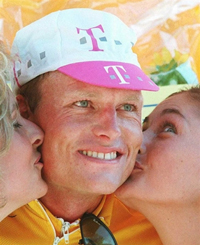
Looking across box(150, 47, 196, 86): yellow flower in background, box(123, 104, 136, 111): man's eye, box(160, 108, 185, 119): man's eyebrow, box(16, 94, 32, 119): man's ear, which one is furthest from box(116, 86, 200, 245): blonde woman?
box(150, 47, 196, 86): yellow flower in background

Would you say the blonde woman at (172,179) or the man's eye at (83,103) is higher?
the man's eye at (83,103)

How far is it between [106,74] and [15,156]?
400mm

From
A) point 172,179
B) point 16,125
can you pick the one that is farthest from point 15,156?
point 172,179

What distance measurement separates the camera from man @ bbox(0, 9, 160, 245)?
5.13 ft

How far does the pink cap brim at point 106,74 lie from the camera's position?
1538mm

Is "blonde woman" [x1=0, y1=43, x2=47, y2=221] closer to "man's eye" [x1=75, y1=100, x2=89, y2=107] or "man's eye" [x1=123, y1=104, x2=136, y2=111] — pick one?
"man's eye" [x1=75, y1=100, x2=89, y2=107]

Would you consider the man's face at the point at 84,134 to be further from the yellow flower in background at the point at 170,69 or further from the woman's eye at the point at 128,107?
the yellow flower in background at the point at 170,69

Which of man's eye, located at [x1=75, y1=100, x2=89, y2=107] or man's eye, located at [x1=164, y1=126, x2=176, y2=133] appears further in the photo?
man's eye, located at [x1=164, y1=126, x2=176, y2=133]

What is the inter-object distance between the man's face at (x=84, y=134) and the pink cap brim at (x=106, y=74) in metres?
0.04

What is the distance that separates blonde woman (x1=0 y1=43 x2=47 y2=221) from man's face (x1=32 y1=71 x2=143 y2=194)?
65mm

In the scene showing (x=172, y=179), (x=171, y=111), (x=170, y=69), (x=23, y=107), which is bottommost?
(x=170, y=69)

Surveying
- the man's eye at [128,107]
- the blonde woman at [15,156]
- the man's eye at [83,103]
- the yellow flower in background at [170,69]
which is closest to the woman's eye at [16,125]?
the blonde woman at [15,156]

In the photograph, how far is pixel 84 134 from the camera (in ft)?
5.14

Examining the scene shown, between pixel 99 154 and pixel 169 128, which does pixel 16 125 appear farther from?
pixel 169 128
